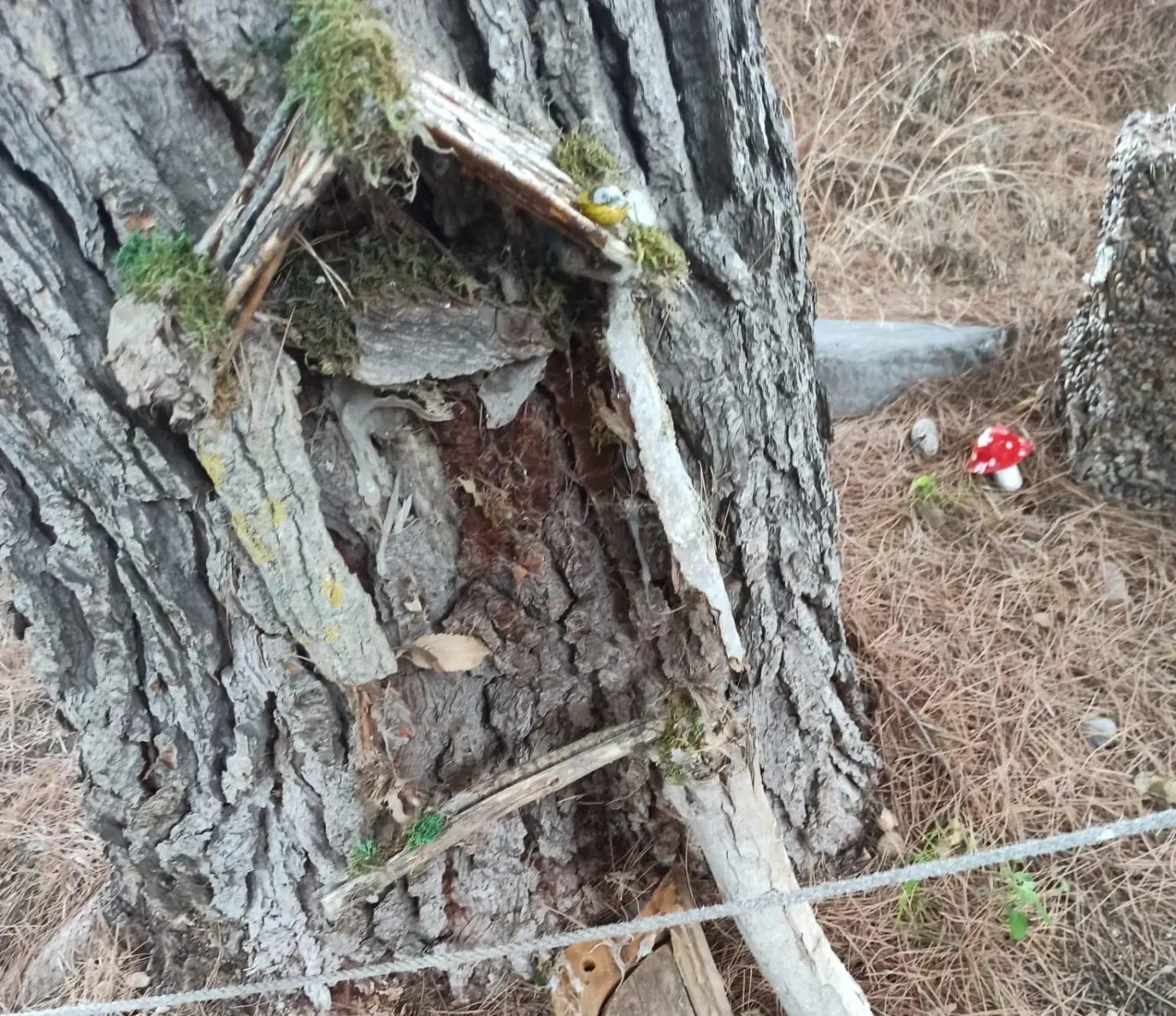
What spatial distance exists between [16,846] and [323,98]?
211 centimetres

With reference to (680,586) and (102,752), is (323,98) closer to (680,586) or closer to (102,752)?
(680,586)

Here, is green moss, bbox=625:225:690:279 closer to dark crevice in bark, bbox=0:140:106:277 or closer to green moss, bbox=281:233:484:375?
green moss, bbox=281:233:484:375

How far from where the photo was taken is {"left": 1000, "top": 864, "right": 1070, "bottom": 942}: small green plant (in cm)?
173

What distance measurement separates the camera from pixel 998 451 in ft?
7.84

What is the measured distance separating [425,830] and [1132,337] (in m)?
2.07

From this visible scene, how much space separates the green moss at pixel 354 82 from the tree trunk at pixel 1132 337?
2022mm

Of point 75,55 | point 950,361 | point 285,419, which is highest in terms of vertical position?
point 75,55

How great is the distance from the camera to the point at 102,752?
54.9 inches

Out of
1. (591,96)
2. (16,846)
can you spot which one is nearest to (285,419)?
(591,96)

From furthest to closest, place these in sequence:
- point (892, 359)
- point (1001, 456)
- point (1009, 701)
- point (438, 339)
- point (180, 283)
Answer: point (892, 359), point (1001, 456), point (1009, 701), point (438, 339), point (180, 283)

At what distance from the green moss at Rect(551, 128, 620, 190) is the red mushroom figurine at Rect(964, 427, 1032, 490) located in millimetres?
1743

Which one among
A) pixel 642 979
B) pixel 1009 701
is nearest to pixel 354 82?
pixel 642 979

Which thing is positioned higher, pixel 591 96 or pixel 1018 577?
pixel 591 96

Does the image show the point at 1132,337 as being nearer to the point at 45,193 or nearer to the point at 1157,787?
the point at 1157,787
